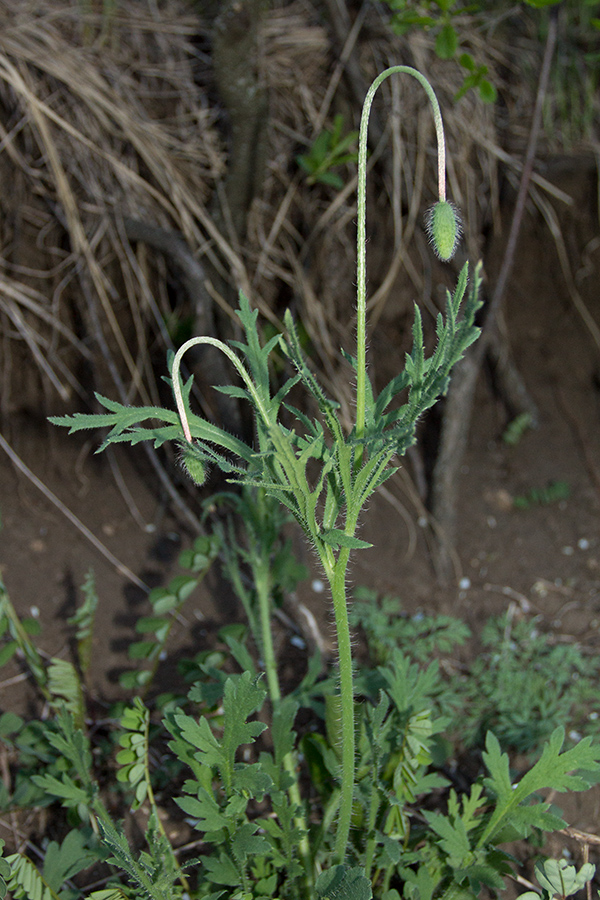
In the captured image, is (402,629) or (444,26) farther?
(402,629)

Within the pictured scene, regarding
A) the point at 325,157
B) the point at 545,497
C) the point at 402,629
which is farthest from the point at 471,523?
the point at 325,157

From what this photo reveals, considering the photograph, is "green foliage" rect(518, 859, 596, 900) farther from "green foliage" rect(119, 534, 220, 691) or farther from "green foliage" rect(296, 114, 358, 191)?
"green foliage" rect(296, 114, 358, 191)

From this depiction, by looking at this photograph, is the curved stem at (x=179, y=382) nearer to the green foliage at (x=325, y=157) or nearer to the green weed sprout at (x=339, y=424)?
the green weed sprout at (x=339, y=424)

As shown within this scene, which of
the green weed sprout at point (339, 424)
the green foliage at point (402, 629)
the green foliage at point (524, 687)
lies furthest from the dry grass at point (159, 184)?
the green weed sprout at point (339, 424)

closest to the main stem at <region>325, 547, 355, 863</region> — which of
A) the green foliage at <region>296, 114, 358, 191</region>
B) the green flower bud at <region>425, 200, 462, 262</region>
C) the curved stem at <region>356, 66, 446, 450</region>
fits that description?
the curved stem at <region>356, 66, 446, 450</region>

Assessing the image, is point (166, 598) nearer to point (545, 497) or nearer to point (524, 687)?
point (524, 687)

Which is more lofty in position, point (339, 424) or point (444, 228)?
point (444, 228)

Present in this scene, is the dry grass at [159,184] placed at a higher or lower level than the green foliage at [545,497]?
higher

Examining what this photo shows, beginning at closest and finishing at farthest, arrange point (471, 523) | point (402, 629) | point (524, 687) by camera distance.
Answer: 1. point (524, 687)
2. point (402, 629)
3. point (471, 523)

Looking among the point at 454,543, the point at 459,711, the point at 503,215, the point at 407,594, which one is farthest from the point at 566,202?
the point at 459,711

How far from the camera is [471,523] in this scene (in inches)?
92.4

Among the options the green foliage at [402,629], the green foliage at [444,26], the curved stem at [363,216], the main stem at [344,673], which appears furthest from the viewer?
the green foliage at [402,629]

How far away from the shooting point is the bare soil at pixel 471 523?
1920 millimetres

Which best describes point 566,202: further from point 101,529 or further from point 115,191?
point 101,529
